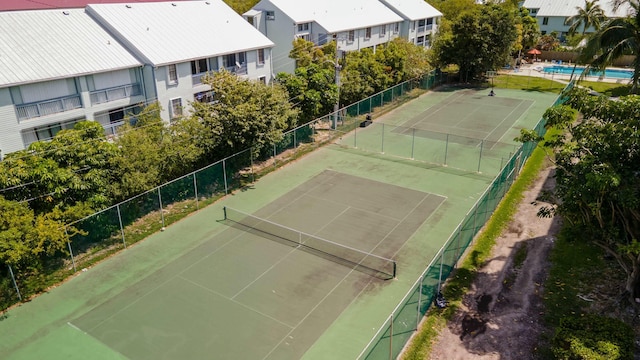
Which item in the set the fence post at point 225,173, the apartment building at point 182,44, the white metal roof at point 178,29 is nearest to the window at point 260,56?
the apartment building at point 182,44

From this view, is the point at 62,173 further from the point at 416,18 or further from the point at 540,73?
the point at 540,73

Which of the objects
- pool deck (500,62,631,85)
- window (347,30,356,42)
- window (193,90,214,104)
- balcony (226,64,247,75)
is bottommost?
pool deck (500,62,631,85)

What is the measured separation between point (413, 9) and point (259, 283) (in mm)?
60774

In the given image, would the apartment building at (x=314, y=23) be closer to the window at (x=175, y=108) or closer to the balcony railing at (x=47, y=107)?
the window at (x=175, y=108)

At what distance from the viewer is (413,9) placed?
7012cm

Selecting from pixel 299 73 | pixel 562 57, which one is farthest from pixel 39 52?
pixel 562 57

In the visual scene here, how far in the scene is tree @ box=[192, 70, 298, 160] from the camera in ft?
89.1

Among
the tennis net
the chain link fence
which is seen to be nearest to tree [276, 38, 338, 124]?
the tennis net

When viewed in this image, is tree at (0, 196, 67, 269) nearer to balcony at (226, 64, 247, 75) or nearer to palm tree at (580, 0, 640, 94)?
balcony at (226, 64, 247, 75)

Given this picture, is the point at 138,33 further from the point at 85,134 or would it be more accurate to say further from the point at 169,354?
the point at 169,354

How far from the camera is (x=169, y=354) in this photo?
1575cm

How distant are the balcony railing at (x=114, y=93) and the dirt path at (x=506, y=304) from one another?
26.4 m

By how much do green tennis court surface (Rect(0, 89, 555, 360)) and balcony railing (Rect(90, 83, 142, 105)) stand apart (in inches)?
501

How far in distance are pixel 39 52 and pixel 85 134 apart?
11223mm
